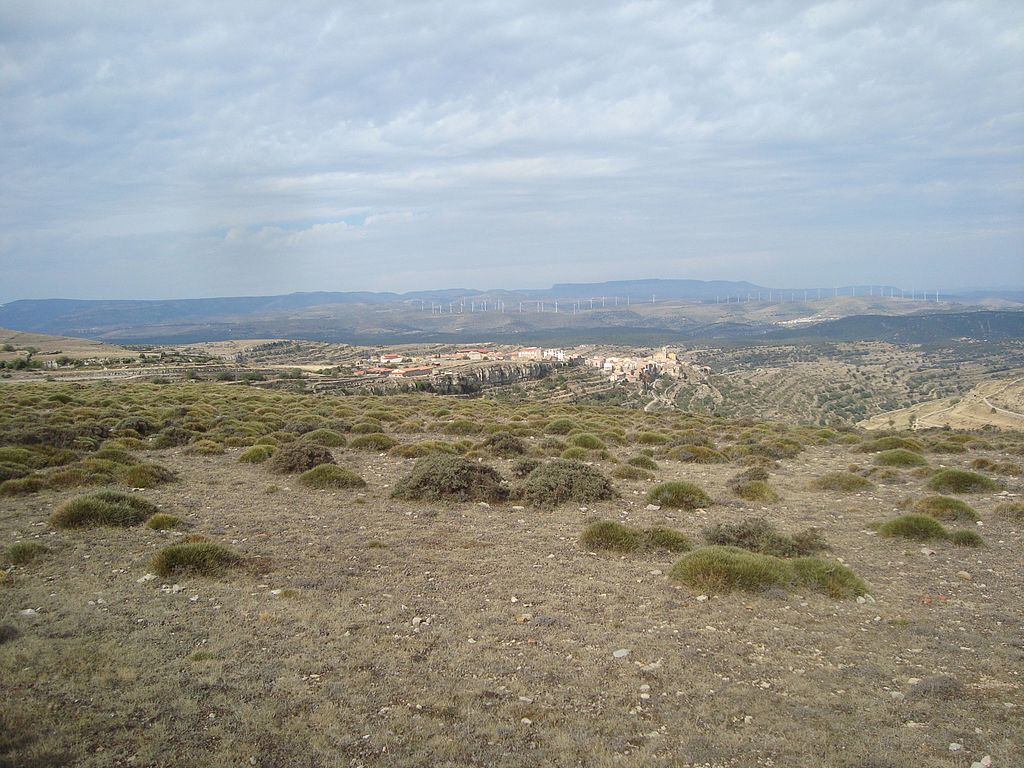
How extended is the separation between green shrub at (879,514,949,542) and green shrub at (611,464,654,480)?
621cm

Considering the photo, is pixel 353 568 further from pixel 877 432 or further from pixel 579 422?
pixel 877 432

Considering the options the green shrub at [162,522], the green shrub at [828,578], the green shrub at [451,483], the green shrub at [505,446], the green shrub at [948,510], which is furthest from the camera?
the green shrub at [505,446]

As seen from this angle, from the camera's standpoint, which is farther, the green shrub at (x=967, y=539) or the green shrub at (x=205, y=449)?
the green shrub at (x=205, y=449)

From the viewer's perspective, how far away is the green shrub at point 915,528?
10984 millimetres

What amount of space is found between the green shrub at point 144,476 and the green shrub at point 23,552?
4.82 meters

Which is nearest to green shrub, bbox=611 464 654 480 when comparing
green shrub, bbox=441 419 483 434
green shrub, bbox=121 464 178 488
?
green shrub, bbox=441 419 483 434

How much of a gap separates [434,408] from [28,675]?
26929mm

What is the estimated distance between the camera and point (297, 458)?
16078mm

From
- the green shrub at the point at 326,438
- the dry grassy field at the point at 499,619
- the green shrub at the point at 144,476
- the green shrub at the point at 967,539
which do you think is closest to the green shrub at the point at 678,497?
the dry grassy field at the point at 499,619

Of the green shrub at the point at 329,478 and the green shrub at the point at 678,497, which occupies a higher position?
the green shrub at the point at 329,478

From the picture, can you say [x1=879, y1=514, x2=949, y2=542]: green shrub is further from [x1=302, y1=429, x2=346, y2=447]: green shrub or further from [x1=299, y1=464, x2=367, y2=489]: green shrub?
[x1=302, y1=429, x2=346, y2=447]: green shrub

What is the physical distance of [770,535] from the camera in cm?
1034

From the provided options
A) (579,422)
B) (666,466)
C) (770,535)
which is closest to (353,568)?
(770,535)

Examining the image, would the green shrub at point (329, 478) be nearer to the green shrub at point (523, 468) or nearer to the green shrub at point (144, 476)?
the green shrub at point (144, 476)
